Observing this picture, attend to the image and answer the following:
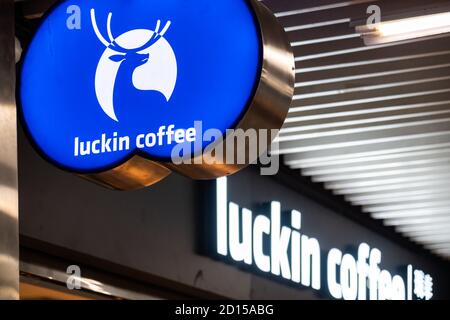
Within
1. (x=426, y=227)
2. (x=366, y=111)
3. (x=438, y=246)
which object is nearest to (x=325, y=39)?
(x=366, y=111)

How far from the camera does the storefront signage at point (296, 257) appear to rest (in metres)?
8.28

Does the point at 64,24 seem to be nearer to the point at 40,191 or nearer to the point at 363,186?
the point at 40,191

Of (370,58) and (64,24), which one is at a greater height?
(370,58)

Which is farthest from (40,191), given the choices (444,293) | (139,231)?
(444,293)

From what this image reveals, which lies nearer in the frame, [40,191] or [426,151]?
[40,191]

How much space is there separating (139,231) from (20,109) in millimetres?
2541

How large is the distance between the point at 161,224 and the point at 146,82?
9.90 feet

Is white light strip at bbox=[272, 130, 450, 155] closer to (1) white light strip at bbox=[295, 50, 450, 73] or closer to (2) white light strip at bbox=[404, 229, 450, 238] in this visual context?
(1) white light strip at bbox=[295, 50, 450, 73]

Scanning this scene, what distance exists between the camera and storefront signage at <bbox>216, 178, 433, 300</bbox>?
8281 mm

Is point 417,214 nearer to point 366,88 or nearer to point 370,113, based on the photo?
point 370,113

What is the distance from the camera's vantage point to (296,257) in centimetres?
910

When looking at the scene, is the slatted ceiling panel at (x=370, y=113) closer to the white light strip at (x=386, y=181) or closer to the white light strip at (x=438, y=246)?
the white light strip at (x=386, y=181)

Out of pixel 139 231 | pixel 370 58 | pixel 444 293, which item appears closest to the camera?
pixel 370 58

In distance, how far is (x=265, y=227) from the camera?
28.6 feet
